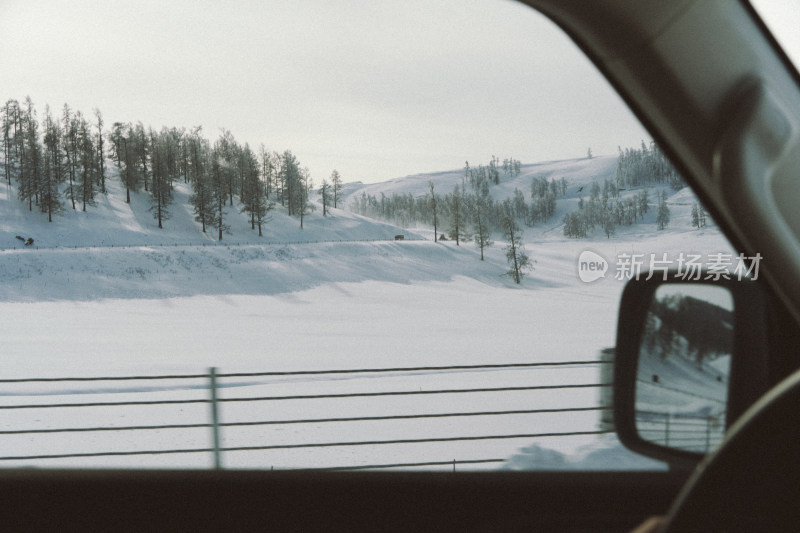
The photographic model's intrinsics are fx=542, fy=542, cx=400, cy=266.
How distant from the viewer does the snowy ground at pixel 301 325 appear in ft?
18.5

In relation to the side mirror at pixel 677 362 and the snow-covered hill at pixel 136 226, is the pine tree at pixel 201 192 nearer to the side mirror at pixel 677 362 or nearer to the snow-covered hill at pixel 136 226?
the snow-covered hill at pixel 136 226

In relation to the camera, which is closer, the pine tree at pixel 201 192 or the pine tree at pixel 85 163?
the pine tree at pixel 85 163

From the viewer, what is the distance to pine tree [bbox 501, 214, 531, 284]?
19.7 metres

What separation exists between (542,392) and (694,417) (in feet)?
23.9

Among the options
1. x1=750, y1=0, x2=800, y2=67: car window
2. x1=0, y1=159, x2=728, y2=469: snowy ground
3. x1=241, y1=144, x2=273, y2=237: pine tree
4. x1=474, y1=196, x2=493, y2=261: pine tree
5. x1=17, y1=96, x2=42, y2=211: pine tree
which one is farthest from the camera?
x1=241, y1=144, x2=273, y2=237: pine tree

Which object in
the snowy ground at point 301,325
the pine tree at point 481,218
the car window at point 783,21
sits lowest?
the snowy ground at point 301,325

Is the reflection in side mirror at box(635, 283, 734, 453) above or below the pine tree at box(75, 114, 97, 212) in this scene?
below

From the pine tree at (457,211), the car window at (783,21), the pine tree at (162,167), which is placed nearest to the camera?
the car window at (783,21)

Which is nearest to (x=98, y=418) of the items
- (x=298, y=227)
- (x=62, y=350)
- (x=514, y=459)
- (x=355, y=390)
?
(x=355, y=390)

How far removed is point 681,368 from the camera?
2.99 feet
